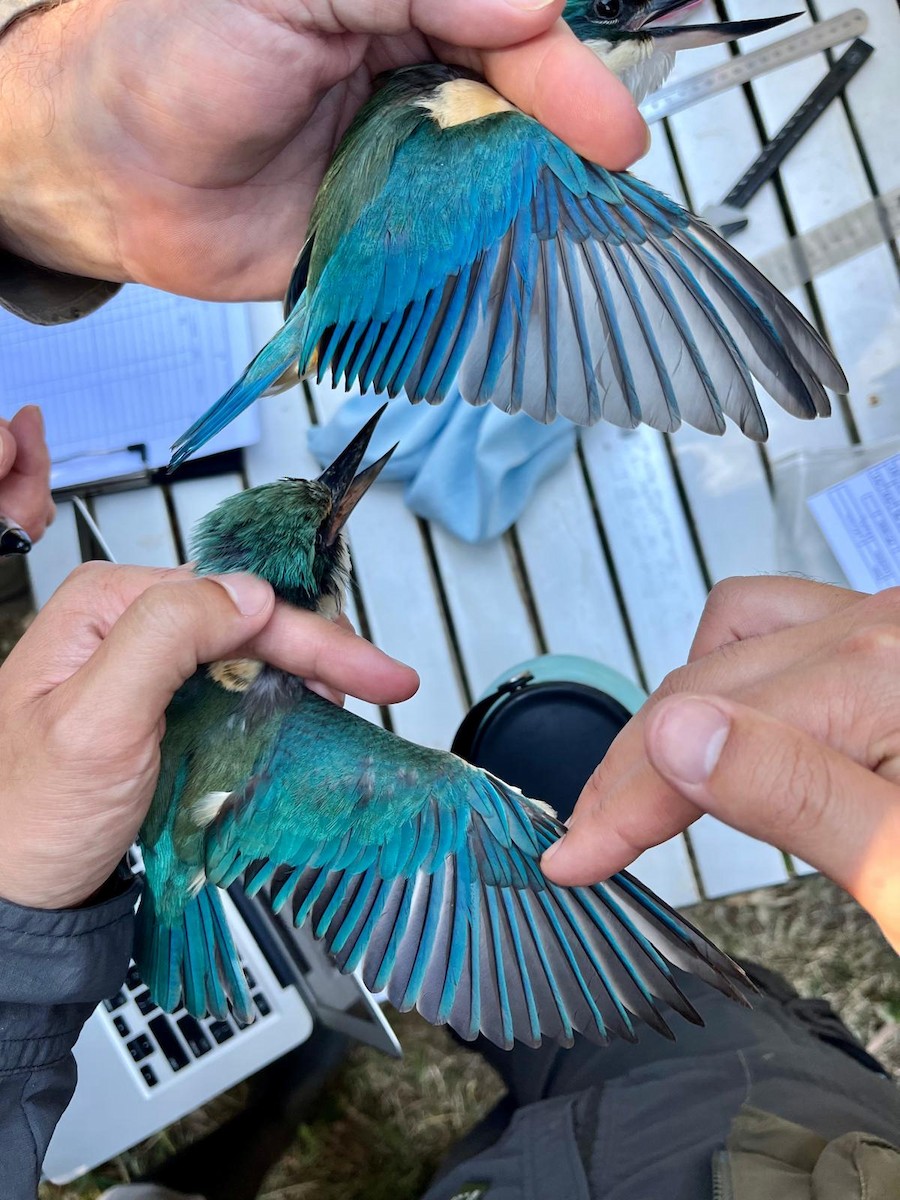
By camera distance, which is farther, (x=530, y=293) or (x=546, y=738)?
(x=546, y=738)

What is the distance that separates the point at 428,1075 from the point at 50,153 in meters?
2.04

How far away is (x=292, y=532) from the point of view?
4.27ft

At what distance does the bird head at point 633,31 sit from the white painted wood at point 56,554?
1.37 metres

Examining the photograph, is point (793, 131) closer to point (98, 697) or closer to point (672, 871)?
point (672, 871)

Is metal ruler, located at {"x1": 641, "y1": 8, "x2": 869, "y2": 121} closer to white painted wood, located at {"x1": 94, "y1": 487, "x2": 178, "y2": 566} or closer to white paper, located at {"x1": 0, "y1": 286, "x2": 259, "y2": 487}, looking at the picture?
white paper, located at {"x1": 0, "y1": 286, "x2": 259, "y2": 487}

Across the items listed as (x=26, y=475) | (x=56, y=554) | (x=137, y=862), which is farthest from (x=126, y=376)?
(x=137, y=862)

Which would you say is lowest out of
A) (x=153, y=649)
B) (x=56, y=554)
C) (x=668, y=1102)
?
(x=668, y=1102)

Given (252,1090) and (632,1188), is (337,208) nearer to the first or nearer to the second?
(632,1188)

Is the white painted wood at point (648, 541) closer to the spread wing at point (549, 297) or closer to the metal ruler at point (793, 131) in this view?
the metal ruler at point (793, 131)

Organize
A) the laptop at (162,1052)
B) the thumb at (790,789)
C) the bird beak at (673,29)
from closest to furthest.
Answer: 1. the thumb at (790,789)
2. the bird beak at (673,29)
3. the laptop at (162,1052)

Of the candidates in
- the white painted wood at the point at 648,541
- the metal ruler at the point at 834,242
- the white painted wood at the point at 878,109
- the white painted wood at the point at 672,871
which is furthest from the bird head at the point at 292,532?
the white painted wood at the point at 878,109

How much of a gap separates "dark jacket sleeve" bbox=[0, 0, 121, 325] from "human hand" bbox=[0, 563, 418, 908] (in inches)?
28.3

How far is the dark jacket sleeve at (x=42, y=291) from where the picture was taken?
5.59 feet

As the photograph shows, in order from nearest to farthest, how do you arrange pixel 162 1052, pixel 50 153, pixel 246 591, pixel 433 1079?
pixel 246 591, pixel 50 153, pixel 162 1052, pixel 433 1079
